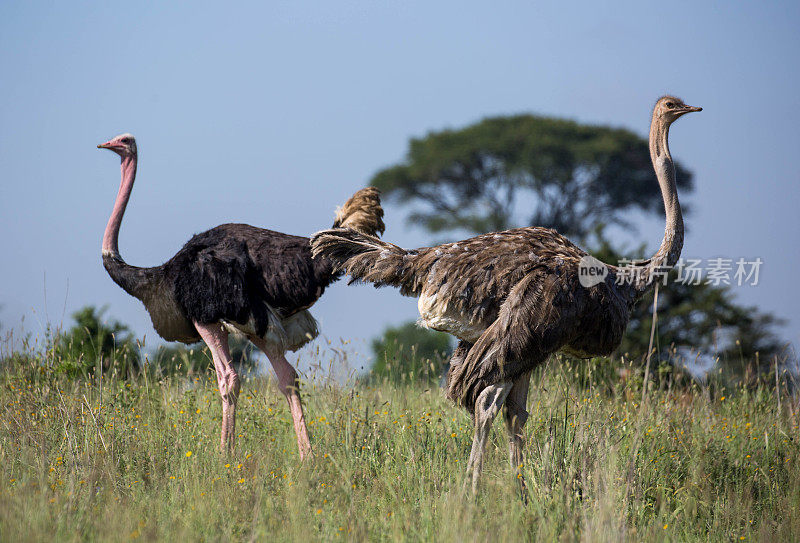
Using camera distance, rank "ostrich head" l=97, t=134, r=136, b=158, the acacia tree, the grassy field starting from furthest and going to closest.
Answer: the acacia tree < "ostrich head" l=97, t=134, r=136, b=158 < the grassy field

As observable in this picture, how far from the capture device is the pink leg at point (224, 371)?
5.37 meters

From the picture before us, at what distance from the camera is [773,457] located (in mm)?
5477

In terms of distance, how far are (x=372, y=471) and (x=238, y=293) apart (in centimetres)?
136

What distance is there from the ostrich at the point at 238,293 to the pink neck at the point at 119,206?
Answer: 0.25 m

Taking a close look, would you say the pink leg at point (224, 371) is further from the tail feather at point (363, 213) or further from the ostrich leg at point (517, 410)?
the ostrich leg at point (517, 410)

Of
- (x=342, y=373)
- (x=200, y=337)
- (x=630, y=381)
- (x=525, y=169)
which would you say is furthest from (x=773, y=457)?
(x=525, y=169)

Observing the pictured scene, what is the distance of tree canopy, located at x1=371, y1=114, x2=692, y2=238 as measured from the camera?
2003cm

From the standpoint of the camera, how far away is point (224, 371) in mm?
5516

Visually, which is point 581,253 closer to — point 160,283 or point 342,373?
point 342,373

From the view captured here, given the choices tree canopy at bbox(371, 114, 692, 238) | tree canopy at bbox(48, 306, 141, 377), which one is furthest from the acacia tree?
tree canopy at bbox(48, 306, 141, 377)

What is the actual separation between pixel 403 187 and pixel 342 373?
1631 cm

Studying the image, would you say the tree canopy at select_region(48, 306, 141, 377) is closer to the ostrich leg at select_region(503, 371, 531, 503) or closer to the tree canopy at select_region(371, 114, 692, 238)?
the ostrich leg at select_region(503, 371, 531, 503)

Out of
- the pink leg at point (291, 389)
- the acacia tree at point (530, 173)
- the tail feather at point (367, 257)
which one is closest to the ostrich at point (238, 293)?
the pink leg at point (291, 389)

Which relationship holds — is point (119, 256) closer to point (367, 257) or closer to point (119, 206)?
point (119, 206)
